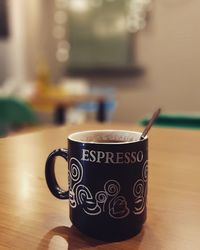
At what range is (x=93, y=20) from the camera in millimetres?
4441

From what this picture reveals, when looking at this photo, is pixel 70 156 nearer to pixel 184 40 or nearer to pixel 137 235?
pixel 137 235

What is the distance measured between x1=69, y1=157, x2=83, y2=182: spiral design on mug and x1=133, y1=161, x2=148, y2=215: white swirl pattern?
59mm

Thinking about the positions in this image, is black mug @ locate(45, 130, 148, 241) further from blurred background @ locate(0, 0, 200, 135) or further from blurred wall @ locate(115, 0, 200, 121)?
blurred wall @ locate(115, 0, 200, 121)

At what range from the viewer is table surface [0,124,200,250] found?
40cm

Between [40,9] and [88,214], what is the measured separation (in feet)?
15.1

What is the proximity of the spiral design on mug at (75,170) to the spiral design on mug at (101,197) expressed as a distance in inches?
1.1

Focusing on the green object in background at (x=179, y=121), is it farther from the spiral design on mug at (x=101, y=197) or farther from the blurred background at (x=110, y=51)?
the blurred background at (x=110, y=51)

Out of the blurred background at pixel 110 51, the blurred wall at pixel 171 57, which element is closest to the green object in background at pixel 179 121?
the blurred background at pixel 110 51

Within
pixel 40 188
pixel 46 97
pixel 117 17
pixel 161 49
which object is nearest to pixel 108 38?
pixel 117 17

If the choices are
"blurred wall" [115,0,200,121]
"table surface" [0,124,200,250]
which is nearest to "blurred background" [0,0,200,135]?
"blurred wall" [115,0,200,121]

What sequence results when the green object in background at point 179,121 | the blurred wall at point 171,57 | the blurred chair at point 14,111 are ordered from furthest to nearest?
the blurred wall at point 171,57 → the blurred chair at point 14,111 → the green object in background at point 179,121

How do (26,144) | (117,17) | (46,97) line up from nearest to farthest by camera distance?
(26,144) → (46,97) → (117,17)

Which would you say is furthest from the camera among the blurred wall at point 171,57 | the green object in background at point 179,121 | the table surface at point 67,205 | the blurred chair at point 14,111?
the blurred wall at point 171,57

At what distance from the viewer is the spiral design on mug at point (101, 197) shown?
397mm
